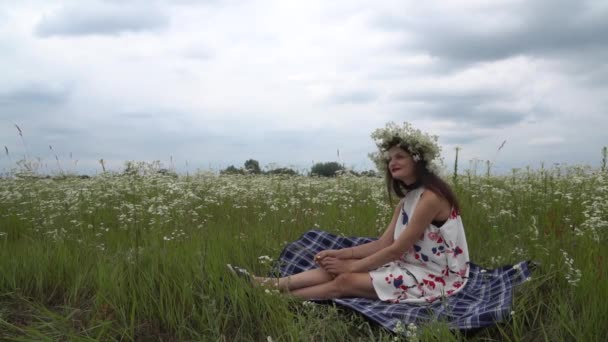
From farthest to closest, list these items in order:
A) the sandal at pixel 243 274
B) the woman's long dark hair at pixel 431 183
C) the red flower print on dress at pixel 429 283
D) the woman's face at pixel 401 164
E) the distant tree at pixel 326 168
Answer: the distant tree at pixel 326 168, the woman's face at pixel 401 164, the woman's long dark hair at pixel 431 183, the red flower print on dress at pixel 429 283, the sandal at pixel 243 274

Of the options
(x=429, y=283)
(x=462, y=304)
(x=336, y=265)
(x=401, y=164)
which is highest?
(x=401, y=164)

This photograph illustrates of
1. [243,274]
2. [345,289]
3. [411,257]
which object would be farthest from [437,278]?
[243,274]

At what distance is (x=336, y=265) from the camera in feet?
12.6

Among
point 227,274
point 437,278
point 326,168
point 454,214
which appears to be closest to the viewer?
point 227,274

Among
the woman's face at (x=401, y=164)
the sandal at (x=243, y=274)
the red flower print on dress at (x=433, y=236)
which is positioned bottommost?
the sandal at (x=243, y=274)

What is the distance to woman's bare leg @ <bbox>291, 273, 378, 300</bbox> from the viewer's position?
373 cm

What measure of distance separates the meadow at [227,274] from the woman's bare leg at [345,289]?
0.53 ft

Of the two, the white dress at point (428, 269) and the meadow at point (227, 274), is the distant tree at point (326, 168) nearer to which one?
the meadow at point (227, 274)

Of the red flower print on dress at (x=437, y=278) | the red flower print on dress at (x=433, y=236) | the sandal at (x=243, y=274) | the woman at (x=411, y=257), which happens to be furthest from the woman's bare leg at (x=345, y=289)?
the red flower print on dress at (x=433, y=236)

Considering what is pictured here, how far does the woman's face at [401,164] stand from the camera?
3.99 meters

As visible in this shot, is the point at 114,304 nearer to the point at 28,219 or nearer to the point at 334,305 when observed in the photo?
the point at 334,305

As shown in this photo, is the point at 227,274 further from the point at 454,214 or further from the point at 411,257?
the point at 454,214

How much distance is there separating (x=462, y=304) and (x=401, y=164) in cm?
121

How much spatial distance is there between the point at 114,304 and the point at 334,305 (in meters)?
1.62
